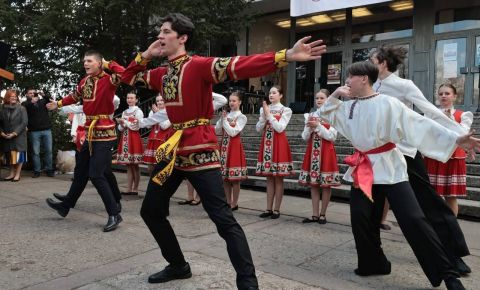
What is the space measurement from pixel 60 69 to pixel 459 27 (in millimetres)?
10412

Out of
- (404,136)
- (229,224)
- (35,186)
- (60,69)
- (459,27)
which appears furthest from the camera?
(60,69)

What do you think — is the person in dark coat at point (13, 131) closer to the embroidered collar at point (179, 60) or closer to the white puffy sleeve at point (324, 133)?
the white puffy sleeve at point (324, 133)

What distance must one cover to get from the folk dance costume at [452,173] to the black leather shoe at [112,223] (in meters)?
3.48

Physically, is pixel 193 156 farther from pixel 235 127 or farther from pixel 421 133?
pixel 235 127

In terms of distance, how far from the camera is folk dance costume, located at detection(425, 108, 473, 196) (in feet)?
15.7

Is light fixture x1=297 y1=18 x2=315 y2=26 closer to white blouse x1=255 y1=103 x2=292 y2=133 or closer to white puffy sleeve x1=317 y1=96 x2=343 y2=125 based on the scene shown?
white blouse x1=255 y1=103 x2=292 y2=133

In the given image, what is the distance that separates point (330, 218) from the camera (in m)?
6.12

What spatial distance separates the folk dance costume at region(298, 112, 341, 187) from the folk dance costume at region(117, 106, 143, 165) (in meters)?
3.16

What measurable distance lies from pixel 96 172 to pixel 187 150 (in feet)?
7.86

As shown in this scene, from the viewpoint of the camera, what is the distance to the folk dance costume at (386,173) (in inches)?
136

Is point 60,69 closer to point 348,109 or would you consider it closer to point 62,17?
point 62,17

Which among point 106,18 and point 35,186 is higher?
point 106,18

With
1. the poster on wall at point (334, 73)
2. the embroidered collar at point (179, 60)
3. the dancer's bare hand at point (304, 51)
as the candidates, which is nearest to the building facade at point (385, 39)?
the poster on wall at point (334, 73)

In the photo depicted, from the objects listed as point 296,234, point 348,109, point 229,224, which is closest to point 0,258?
point 229,224
